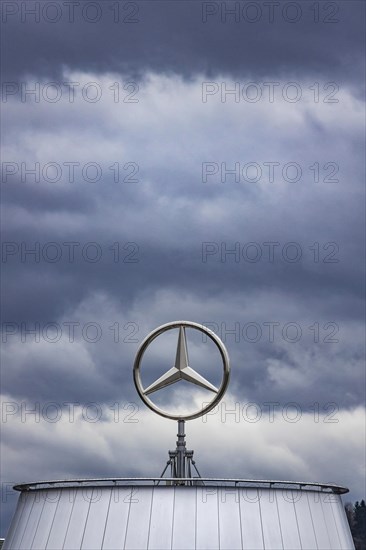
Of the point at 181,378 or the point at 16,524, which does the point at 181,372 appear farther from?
the point at 16,524

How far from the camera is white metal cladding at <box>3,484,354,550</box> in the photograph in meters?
32.2

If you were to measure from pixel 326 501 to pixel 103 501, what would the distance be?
8424mm


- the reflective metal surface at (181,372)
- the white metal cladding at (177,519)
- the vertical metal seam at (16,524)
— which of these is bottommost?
the white metal cladding at (177,519)

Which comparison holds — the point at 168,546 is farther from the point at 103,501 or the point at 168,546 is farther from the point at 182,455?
the point at 182,455

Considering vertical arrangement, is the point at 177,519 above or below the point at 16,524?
below

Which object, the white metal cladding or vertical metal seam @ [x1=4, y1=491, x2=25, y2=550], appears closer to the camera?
the white metal cladding

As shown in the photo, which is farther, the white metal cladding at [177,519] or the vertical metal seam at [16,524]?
the vertical metal seam at [16,524]

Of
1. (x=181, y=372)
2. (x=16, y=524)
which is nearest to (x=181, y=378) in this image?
(x=181, y=372)

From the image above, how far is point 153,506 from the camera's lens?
107 feet

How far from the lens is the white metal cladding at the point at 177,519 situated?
32.2 metres

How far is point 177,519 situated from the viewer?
3241 centimetres

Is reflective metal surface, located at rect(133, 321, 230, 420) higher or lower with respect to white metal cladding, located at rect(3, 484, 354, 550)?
higher

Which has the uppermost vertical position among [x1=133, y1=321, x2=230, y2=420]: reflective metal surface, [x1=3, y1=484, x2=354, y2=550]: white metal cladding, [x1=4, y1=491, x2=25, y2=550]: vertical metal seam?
[x1=133, y1=321, x2=230, y2=420]: reflective metal surface

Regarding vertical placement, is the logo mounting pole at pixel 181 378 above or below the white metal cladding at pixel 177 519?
above
